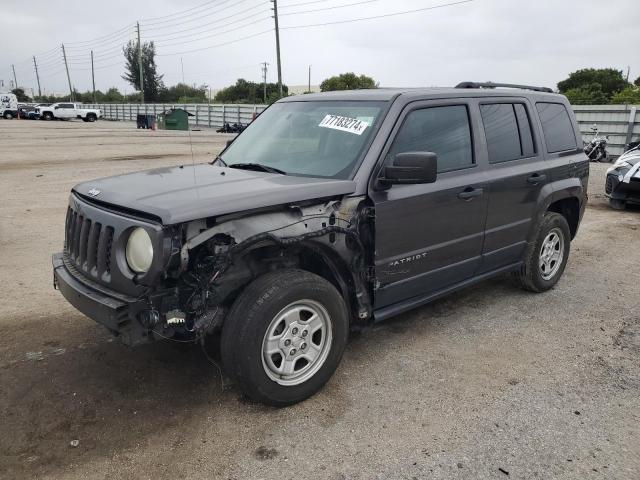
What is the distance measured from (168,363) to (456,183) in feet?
8.08

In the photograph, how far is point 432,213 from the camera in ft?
12.4

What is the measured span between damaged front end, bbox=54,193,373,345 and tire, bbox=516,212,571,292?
2.30 meters

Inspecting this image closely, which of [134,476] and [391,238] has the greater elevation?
[391,238]

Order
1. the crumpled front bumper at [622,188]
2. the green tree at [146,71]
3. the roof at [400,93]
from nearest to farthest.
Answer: the roof at [400,93], the crumpled front bumper at [622,188], the green tree at [146,71]

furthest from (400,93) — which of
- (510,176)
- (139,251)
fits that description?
(139,251)

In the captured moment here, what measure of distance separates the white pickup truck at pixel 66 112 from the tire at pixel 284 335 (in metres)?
50.7

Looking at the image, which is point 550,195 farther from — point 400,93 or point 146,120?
point 146,120

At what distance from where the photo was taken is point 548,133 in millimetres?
4988

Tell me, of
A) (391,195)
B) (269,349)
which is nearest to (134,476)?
(269,349)

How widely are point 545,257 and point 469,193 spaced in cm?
168

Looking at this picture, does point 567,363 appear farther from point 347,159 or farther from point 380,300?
point 347,159

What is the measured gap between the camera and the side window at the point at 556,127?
16.3 ft

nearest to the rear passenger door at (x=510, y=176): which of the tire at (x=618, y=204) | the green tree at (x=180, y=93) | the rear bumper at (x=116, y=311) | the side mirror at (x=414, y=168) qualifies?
the side mirror at (x=414, y=168)

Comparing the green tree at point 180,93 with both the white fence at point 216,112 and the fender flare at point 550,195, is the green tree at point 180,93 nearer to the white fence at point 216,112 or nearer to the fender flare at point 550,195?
the white fence at point 216,112
